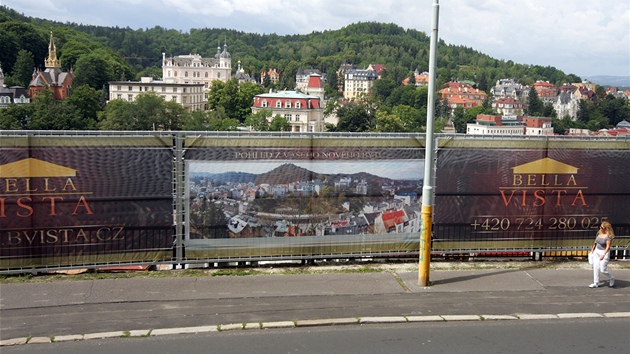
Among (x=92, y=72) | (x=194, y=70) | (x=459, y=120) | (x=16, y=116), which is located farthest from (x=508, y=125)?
(x=16, y=116)

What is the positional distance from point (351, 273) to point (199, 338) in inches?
164

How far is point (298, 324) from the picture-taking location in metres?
9.14

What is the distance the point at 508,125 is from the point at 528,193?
6216 inches

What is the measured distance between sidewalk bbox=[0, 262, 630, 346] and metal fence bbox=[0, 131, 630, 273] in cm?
86

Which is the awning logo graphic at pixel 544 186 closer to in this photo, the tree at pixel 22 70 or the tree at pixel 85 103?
the tree at pixel 85 103

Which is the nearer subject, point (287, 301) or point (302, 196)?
point (287, 301)

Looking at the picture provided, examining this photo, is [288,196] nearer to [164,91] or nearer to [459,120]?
[164,91]

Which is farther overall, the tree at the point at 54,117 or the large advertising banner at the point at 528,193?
the tree at the point at 54,117

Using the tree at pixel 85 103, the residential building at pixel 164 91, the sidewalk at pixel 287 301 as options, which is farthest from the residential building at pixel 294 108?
the sidewalk at pixel 287 301

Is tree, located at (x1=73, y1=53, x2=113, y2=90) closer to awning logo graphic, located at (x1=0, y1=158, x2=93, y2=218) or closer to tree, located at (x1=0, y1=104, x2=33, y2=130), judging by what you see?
tree, located at (x1=0, y1=104, x2=33, y2=130)

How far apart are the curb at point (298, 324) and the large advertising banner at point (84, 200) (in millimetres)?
3333

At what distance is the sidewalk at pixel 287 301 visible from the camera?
29.7 feet

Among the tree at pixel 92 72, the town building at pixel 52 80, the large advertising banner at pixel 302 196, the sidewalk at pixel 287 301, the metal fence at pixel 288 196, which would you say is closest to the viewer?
the sidewalk at pixel 287 301

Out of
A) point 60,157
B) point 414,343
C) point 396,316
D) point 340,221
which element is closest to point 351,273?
point 340,221
